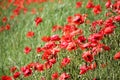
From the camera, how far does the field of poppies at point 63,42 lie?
9.59 feet

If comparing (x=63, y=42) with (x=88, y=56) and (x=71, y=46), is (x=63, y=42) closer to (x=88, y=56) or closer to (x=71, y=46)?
(x=71, y=46)

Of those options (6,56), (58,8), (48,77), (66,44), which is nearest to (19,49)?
(6,56)

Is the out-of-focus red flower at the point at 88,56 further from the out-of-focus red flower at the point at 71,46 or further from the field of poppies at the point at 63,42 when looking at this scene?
the out-of-focus red flower at the point at 71,46

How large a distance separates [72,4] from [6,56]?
1.47 m

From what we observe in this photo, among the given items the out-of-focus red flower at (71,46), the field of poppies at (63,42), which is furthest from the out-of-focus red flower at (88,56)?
the out-of-focus red flower at (71,46)

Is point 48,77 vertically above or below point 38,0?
below

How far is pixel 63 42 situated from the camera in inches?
119

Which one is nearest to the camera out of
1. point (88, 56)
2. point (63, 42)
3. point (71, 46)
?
point (88, 56)

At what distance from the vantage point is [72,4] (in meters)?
5.44

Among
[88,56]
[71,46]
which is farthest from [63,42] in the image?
[88,56]

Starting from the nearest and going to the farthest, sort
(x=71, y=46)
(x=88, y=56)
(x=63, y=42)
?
(x=88, y=56), (x=71, y=46), (x=63, y=42)

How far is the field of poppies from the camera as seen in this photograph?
2922 millimetres

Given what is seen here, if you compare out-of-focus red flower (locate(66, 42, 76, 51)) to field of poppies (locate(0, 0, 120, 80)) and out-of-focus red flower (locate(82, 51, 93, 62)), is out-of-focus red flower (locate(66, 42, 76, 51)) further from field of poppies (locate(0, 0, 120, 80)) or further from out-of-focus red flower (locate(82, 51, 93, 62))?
out-of-focus red flower (locate(82, 51, 93, 62))

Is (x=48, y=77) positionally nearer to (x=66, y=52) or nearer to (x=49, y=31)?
(x=66, y=52)
